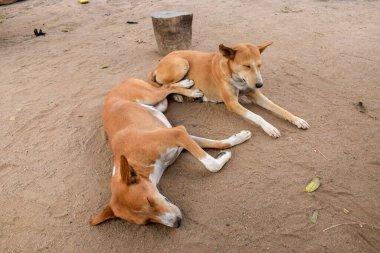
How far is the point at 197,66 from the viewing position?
196 inches

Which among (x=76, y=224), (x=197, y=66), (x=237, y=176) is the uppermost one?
(x=197, y=66)

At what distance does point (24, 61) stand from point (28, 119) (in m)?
3.31

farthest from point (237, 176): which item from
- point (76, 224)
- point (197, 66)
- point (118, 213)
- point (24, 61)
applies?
point (24, 61)

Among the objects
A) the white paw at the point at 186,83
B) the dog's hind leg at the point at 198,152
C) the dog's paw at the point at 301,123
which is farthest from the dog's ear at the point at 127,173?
the white paw at the point at 186,83

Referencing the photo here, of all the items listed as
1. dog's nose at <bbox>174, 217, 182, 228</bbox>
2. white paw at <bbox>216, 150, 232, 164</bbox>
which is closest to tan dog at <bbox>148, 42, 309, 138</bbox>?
white paw at <bbox>216, 150, 232, 164</bbox>

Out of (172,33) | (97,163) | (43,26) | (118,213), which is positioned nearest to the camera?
(118,213)

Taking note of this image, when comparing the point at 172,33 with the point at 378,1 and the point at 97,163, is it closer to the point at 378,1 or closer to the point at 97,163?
the point at 97,163

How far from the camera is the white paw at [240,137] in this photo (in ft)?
12.6

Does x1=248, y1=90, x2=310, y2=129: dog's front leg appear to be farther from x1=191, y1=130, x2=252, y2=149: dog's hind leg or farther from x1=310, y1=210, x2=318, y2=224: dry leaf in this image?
x1=310, y1=210, x2=318, y2=224: dry leaf

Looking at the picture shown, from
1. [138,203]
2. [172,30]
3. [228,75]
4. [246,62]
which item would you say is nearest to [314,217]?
[138,203]

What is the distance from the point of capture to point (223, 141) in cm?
385

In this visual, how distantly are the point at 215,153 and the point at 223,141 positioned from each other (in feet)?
0.59

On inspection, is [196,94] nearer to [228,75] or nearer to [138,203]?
[228,75]

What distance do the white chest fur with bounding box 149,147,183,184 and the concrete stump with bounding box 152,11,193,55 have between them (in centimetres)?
367
